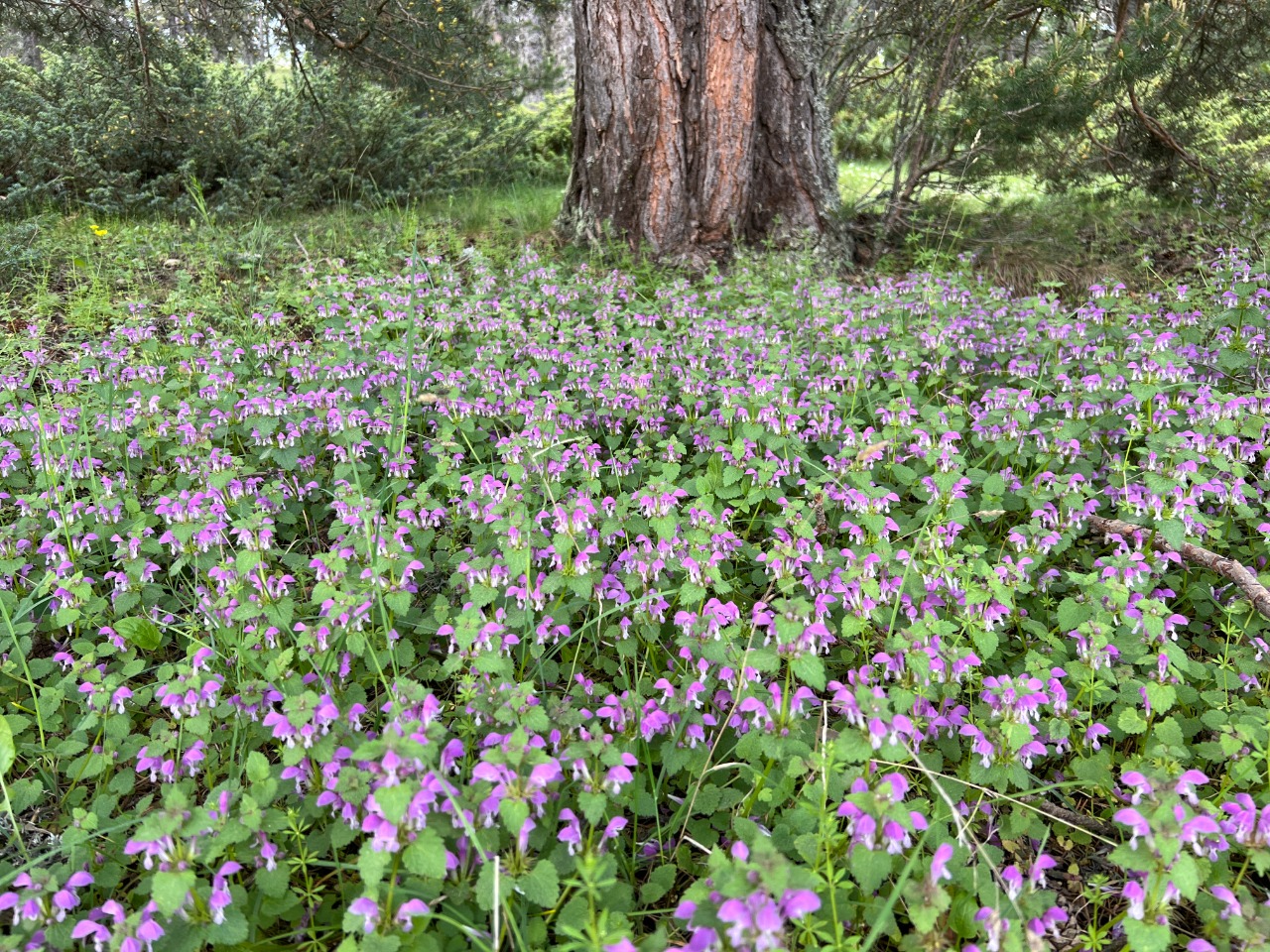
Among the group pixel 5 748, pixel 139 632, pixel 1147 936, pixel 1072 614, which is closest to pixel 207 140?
pixel 139 632

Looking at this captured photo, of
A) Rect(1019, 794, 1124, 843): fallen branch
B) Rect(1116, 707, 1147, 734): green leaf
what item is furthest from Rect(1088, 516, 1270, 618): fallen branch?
Rect(1019, 794, 1124, 843): fallen branch

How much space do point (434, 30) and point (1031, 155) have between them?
5.49 meters

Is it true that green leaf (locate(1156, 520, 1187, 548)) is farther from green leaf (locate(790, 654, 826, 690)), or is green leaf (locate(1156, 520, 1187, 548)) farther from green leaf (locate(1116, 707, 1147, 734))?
green leaf (locate(790, 654, 826, 690))

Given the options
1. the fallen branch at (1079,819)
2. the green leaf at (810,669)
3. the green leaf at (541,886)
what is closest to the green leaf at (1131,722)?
the fallen branch at (1079,819)

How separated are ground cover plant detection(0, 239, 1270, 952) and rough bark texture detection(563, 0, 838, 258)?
2637mm

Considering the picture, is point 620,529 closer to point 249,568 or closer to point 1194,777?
point 249,568

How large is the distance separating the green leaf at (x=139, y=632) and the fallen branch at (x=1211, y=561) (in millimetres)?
3238

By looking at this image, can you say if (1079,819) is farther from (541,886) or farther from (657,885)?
(541,886)

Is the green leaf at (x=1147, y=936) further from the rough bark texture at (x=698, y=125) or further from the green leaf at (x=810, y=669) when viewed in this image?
the rough bark texture at (x=698, y=125)

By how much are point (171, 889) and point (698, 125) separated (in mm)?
6134

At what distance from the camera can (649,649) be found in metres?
2.40

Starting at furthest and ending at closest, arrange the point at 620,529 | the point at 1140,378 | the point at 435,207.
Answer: the point at 435,207
the point at 1140,378
the point at 620,529

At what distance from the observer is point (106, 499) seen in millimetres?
2875

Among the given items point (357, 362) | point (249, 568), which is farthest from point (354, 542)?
point (357, 362)
